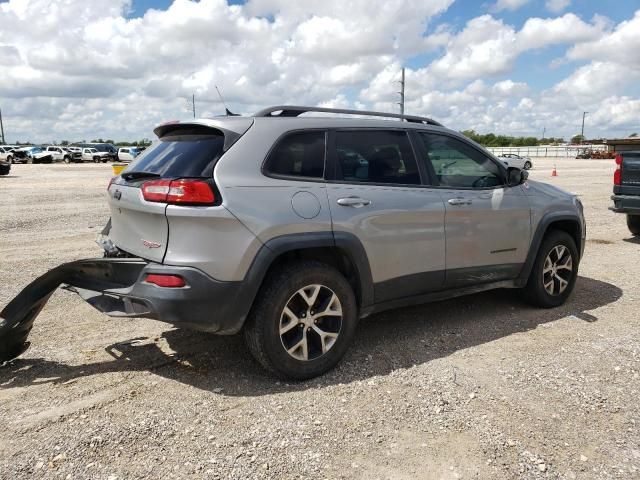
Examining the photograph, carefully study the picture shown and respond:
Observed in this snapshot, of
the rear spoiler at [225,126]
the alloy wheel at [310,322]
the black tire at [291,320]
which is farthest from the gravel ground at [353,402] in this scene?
the rear spoiler at [225,126]

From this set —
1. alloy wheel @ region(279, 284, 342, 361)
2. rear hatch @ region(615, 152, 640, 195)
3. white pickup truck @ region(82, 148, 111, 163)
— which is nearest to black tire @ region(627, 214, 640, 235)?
rear hatch @ region(615, 152, 640, 195)

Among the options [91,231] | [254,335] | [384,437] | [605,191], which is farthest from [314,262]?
[605,191]

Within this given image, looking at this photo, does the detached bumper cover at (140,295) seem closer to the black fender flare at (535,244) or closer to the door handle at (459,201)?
the door handle at (459,201)

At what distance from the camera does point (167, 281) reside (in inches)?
129

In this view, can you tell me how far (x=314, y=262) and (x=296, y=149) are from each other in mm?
787

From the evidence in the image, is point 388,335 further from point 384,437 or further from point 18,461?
point 18,461

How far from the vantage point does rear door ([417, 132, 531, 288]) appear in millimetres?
4422

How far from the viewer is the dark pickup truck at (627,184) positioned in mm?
8516

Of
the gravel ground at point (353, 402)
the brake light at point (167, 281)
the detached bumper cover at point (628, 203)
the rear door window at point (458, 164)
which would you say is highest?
the rear door window at point (458, 164)

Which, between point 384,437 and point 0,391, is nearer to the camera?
point 384,437

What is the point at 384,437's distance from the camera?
3033 millimetres

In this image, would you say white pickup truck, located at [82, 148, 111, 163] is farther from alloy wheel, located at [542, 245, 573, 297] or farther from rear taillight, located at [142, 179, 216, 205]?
rear taillight, located at [142, 179, 216, 205]

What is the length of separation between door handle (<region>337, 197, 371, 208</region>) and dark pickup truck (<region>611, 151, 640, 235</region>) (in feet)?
21.5

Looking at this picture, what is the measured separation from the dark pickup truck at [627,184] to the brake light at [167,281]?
7835mm
